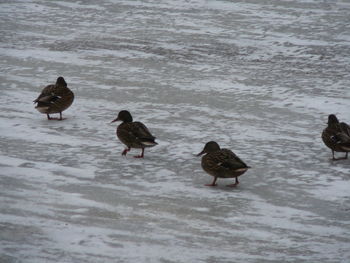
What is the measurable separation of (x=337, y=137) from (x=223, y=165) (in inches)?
61.2

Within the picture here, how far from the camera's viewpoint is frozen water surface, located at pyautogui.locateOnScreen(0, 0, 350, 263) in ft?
21.9

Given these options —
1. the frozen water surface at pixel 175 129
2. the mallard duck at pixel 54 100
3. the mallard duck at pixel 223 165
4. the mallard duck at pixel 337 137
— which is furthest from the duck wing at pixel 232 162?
the mallard duck at pixel 54 100

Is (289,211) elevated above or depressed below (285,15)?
below

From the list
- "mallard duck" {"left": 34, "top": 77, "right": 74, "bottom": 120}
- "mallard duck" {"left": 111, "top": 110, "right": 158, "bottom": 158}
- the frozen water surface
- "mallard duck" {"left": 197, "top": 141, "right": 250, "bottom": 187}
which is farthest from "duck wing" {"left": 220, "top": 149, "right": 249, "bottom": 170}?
"mallard duck" {"left": 34, "top": 77, "right": 74, "bottom": 120}

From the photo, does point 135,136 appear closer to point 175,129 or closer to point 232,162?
point 175,129

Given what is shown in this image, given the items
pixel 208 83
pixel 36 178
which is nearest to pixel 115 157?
pixel 36 178

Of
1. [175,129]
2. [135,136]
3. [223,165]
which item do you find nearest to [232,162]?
[223,165]

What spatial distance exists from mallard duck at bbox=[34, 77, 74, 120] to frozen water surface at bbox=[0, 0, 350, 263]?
19cm

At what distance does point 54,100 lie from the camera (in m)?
10.3

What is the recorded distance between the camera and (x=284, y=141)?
30.9 feet

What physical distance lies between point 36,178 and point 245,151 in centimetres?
246

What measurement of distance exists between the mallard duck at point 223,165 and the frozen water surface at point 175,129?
19 cm

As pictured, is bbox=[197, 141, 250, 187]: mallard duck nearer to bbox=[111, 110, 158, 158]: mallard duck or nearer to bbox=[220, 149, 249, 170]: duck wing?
bbox=[220, 149, 249, 170]: duck wing

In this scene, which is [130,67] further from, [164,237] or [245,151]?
[164,237]
